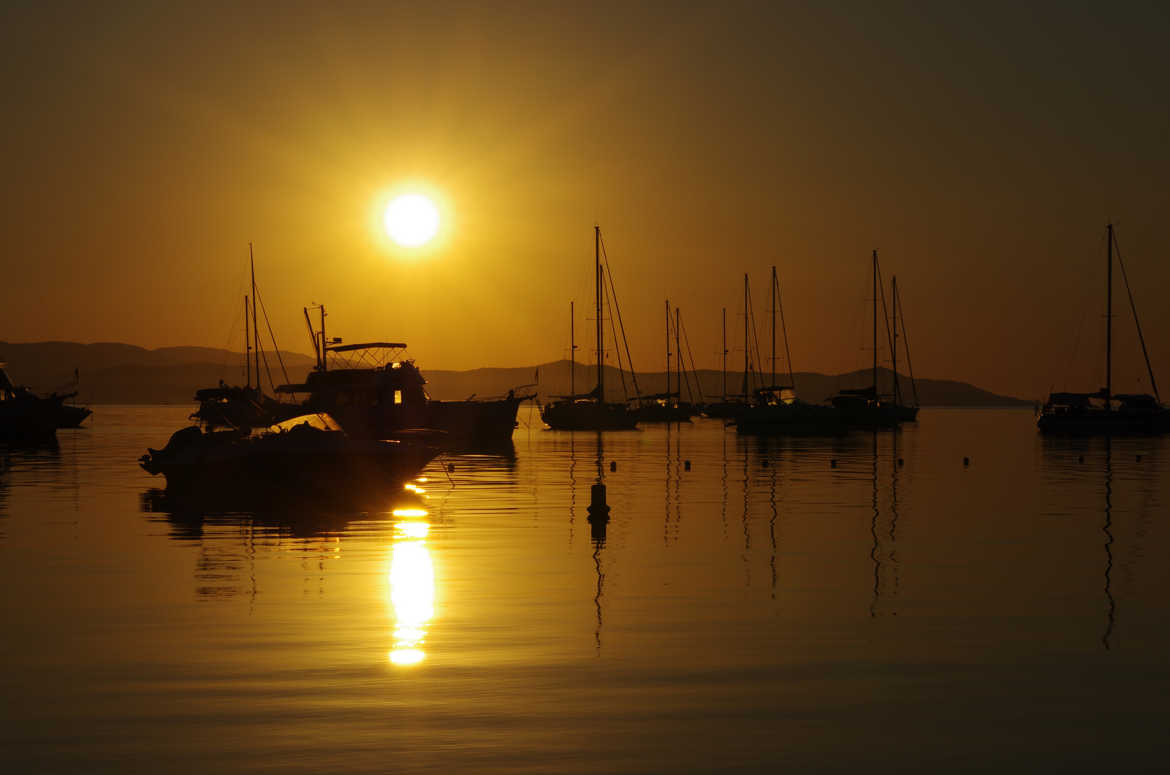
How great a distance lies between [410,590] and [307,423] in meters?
22.5

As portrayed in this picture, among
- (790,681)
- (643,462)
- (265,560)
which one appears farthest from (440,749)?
(643,462)

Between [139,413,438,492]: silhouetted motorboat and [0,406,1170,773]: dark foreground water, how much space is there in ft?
10.9

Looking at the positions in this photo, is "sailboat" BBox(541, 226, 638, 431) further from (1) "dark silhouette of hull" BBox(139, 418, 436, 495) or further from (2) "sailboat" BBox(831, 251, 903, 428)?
(1) "dark silhouette of hull" BBox(139, 418, 436, 495)

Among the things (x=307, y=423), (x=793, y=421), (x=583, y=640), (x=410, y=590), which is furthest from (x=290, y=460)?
(x=793, y=421)

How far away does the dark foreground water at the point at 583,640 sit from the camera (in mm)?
11664

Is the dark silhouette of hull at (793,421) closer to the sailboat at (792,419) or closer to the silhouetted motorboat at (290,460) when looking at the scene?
the sailboat at (792,419)

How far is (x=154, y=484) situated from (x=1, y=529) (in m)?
17.3

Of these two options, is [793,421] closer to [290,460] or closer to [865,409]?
[865,409]

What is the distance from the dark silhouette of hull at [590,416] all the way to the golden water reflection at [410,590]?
292ft

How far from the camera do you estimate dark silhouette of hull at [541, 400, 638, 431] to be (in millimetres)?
120875

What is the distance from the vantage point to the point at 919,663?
50.1 feet

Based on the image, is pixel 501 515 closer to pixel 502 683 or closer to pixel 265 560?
pixel 265 560

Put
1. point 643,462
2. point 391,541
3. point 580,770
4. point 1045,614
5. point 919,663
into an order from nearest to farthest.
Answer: point 580,770, point 919,663, point 1045,614, point 391,541, point 643,462

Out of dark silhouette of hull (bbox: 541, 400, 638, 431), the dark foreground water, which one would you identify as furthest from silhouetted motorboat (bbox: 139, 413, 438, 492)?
dark silhouette of hull (bbox: 541, 400, 638, 431)
